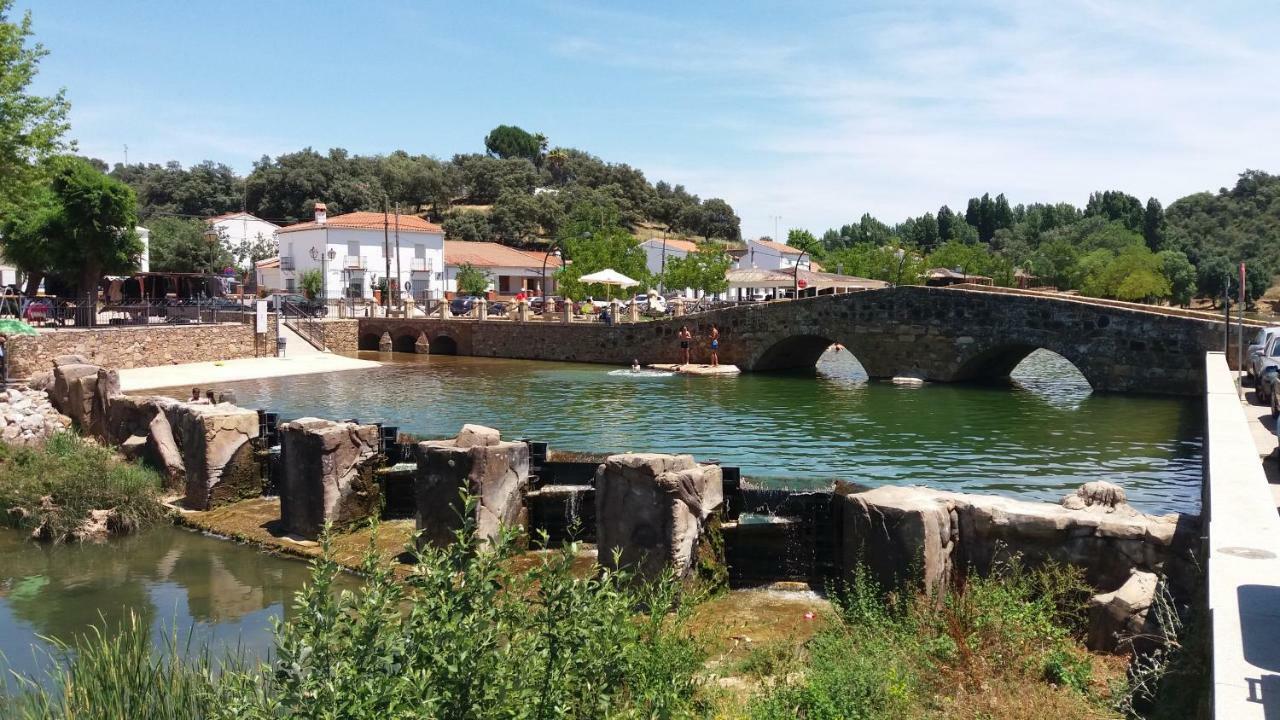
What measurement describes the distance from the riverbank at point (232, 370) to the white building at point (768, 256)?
200ft

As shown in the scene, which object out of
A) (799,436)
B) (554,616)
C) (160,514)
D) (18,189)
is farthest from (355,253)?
(554,616)

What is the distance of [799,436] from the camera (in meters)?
24.5

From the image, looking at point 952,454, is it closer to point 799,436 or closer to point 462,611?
point 799,436

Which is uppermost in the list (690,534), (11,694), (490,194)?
(490,194)

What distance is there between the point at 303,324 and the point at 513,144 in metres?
94.6

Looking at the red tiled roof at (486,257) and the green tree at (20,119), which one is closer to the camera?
the green tree at (20,119)

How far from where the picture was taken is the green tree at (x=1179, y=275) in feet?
257

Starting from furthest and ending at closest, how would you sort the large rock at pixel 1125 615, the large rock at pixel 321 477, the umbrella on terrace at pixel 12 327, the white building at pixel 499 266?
the white building at pixel 499 266, the umbrella on terrace at pixel 12 327, the large rock at pixel 321 477, the large rock at pixel 1125 615

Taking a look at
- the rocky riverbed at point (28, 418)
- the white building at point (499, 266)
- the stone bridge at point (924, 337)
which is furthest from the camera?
the white building at point (499, 266)

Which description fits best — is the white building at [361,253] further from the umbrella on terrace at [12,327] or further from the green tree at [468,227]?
the umbrella on terrace at [12,327]

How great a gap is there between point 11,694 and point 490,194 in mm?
104628

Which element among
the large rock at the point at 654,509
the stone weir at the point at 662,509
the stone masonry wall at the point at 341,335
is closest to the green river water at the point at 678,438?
the stone weir at the point at 662,509

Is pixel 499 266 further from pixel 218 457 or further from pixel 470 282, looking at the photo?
pixel 218 457

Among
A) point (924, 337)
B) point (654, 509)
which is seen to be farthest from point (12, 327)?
point (924, 337)
